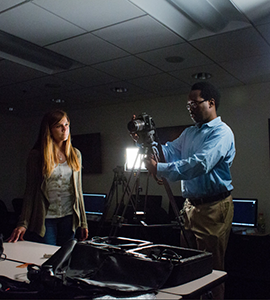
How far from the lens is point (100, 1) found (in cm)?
239

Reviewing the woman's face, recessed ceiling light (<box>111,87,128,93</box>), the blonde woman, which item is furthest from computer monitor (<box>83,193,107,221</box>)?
the woman's face

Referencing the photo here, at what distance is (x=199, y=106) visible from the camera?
2.02 meters

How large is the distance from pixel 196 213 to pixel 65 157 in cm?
92

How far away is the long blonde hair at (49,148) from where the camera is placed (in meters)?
2.00

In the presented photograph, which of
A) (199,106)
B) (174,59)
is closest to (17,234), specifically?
(199,106)

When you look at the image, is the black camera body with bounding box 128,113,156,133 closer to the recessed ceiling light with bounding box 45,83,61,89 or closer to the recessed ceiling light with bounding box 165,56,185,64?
the recessed ceiling light with bounding box 165,56,185,64

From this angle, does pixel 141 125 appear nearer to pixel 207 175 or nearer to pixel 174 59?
pixel 207 175

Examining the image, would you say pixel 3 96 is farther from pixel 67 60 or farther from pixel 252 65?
pixel 252 65

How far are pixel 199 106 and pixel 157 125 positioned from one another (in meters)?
3.19

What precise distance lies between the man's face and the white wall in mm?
2584

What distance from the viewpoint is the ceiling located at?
254cm

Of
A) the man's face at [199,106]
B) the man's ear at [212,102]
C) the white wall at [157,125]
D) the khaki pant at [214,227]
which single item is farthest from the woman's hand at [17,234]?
the white wall at [157,125]

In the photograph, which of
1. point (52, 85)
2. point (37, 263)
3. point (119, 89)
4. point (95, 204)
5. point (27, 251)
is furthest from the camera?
point (95, 204)

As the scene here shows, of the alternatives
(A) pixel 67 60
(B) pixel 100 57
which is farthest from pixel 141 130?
(A) pixel 67 60
